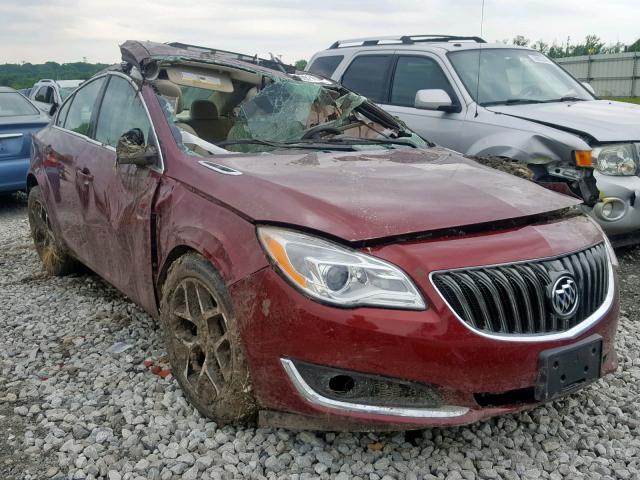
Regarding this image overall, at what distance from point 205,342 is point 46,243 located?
3118mm

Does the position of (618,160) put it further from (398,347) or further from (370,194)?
(398,347)

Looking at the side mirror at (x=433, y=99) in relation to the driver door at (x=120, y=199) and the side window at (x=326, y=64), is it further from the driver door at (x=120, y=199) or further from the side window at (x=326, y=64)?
the driver door at (x=120, y=199)

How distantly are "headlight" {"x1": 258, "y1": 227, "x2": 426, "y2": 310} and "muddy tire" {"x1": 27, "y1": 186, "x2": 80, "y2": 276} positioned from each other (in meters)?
3.02

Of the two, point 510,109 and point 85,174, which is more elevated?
point 510,109

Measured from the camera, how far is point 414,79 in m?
6.68

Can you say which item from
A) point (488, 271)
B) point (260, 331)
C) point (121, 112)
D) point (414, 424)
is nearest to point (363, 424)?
point (414, 424)

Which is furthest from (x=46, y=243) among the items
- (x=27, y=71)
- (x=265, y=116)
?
(x=27, y=71)

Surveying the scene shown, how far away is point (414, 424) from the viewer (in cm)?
244

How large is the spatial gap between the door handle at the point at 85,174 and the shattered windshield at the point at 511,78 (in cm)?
353

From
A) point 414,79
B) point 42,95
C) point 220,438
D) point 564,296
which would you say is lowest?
point 220,438

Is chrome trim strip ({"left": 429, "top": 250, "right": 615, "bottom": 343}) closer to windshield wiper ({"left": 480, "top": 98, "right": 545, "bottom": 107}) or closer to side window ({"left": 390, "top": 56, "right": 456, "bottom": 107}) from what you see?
windshield wiper ({"left": 480, "top": 98, "right": 545, "bottom": 107})

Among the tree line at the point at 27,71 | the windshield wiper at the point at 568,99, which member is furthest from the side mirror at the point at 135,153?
the tree line at the point at 27,71

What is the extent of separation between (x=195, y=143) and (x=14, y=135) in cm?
604

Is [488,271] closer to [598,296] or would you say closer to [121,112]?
[598,296]
